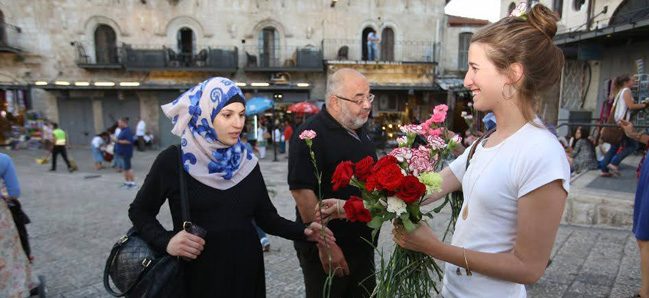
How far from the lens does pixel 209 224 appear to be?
6.60 feet

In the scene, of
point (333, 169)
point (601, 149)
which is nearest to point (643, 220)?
point (333, 169)

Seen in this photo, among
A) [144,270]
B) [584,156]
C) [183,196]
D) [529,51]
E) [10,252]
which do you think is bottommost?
[10,252]

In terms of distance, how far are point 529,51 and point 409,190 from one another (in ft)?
2.01

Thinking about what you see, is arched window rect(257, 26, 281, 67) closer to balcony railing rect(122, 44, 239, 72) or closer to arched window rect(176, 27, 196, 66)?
balcony railing rect(122, 44, 239, 72)

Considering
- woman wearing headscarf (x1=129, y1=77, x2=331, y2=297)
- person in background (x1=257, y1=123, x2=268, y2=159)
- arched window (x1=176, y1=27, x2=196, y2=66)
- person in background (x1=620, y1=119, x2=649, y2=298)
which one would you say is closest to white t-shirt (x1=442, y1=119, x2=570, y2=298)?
woman wearing headscarf (x1=129, y1=77, x2=331, y2=297)

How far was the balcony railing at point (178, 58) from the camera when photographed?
19281 mm

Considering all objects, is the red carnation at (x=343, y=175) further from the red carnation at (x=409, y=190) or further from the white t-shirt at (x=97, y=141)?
the white t-shirt at (x=97, y=141)

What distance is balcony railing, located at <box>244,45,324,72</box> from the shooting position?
19.9 metres

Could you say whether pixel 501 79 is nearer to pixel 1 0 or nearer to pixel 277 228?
pixel 277 228

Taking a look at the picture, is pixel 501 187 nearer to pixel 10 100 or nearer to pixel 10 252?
pixel 10 252

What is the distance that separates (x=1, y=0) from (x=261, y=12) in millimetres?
12857

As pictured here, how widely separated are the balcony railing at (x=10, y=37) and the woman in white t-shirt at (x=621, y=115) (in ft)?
78.7

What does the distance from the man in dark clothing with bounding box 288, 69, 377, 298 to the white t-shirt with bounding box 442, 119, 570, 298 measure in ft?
3.51

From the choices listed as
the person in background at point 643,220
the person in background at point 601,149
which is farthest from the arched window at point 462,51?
the person in background at point 643,220
